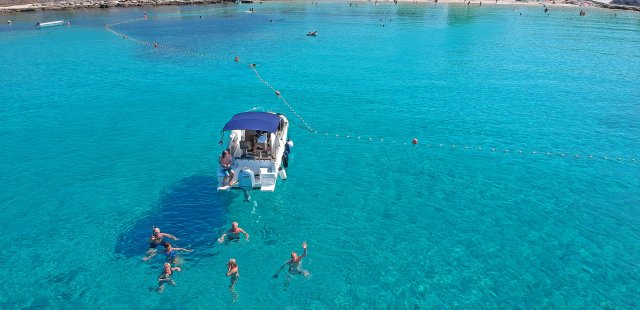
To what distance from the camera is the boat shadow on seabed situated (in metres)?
17.0

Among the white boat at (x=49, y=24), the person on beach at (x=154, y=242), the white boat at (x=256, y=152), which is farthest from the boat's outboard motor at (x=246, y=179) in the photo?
the white boat at (x=49, y=24)

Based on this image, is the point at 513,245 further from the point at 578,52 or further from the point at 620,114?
the point at 578,52

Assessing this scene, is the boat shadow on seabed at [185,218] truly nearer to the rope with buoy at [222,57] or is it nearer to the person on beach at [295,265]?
the person on beach at [295,265]

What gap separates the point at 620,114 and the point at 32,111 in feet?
152

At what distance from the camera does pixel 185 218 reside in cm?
1848

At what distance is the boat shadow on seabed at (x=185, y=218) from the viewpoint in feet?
55.9

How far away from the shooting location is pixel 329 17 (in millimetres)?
94312

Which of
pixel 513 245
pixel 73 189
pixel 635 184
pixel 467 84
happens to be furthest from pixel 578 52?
pixel 73 189

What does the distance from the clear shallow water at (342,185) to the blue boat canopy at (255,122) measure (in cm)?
350

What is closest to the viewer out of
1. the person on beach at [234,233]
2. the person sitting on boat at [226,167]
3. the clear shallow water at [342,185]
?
the clear shallow water at [342,185]

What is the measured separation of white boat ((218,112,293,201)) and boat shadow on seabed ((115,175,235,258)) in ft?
4.99

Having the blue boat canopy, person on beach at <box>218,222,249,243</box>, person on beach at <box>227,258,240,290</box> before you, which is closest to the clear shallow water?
person on beach at <box>227,258,240,290</box>

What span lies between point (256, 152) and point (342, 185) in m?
5.09

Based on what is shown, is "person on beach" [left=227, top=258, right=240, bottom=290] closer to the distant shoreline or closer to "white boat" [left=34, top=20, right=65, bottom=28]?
"white boat" [left=34, top=20, right=65, bottom=28]
